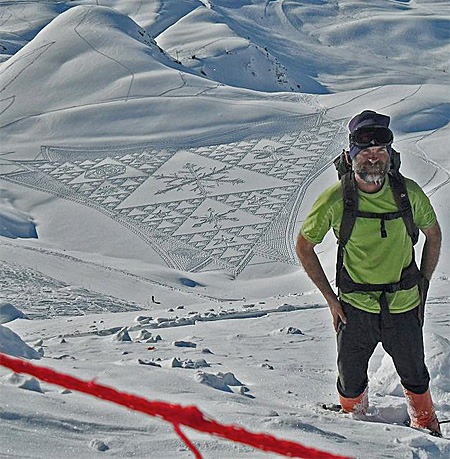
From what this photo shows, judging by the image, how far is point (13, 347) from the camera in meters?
4.91

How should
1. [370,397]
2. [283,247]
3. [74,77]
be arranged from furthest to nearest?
[74,77] → [283,247] → [370,397]

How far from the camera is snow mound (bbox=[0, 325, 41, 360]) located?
4.79 m

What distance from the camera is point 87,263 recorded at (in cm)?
1359

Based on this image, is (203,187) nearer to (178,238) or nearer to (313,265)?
(178,238)

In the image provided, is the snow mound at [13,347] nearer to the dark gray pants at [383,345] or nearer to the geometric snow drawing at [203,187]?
the dark gray pants at [383,345]

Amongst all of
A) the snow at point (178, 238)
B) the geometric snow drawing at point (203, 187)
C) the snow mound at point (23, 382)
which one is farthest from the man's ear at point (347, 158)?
the geometric snow drawing at point (203, 187)

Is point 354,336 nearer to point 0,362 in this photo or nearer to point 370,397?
point 370,397

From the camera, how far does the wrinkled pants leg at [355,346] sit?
12.3ft

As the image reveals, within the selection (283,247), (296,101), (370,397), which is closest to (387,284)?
(370,397)

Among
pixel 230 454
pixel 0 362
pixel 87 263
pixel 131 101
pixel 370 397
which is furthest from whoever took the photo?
pixel 131 101

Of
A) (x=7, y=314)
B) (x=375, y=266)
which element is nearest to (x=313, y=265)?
(x=375, y=266)

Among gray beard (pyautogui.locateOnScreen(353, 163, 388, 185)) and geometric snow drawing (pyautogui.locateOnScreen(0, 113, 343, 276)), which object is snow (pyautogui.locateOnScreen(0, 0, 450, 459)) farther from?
gray beard (pyautogui.locateOnScreen(353, 163, 388, 185))

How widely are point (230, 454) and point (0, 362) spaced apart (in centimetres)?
108

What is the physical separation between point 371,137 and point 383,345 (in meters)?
0.95
